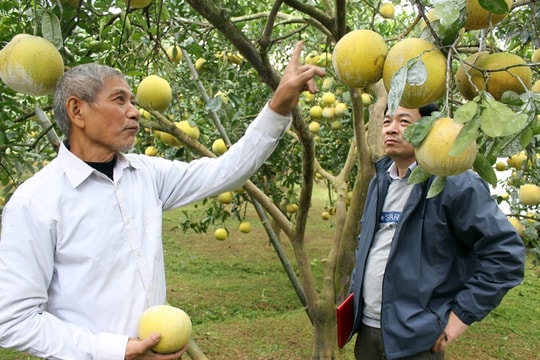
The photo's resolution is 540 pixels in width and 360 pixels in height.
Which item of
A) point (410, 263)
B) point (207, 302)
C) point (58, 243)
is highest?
point (58, 243)

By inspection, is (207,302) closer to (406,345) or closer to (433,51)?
(406,345)

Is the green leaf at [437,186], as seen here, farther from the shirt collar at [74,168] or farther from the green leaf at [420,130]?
the shirt collar at [74,168]

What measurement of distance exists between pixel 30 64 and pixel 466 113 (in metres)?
1.09

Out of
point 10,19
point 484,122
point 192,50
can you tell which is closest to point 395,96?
point 484,122

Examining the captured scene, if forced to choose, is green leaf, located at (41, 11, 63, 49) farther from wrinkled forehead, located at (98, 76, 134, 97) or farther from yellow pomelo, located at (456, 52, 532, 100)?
yellow pomelo, located at (456, 52, 532, 100)

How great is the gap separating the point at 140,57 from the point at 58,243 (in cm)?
154

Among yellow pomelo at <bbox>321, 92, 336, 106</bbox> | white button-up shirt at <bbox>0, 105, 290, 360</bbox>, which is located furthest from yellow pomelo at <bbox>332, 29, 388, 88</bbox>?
yellow pomelo at <bbox>321, 92, 336, 106</bbox>

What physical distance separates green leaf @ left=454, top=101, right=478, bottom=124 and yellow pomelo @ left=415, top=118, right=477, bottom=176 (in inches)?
1.7

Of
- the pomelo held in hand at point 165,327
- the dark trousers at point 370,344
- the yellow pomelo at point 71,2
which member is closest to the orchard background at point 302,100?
the yellow pomelo at point 71,2

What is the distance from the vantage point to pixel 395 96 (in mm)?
814

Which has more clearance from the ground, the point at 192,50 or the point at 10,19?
the point at 10,19

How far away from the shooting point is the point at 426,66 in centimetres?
87

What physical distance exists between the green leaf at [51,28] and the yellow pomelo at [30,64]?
0.02 m

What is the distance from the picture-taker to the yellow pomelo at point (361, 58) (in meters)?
1.02
